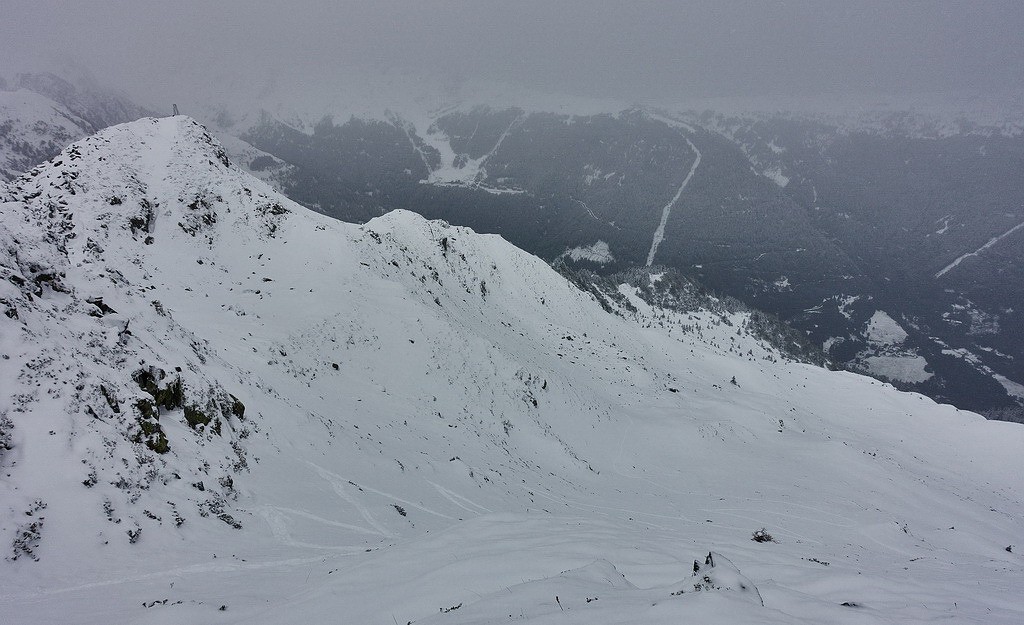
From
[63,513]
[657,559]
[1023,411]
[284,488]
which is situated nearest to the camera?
[63,513]

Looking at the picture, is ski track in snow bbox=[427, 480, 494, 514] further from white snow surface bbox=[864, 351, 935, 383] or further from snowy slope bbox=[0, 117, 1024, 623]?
white snow surface bbox=[864, 351, 935, 383]

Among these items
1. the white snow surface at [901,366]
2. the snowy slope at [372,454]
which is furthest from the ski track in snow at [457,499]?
the white snow surface at [901,366]

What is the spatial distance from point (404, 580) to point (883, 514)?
31.4 metres

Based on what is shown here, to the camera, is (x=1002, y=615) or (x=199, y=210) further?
(x=199, y=210)

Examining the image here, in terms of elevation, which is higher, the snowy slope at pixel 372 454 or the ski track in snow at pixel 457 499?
the snowy slope at pixel 372 454

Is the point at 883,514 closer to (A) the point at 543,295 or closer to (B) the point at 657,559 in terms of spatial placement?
(B) the point at 657,559

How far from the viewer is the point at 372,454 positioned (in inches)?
795

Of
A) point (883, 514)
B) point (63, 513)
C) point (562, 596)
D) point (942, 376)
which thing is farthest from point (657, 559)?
point (942, 376)

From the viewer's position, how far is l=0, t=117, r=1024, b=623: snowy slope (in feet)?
27.8

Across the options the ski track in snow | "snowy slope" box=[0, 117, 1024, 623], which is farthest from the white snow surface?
the ski track in snow

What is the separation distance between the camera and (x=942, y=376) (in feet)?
599

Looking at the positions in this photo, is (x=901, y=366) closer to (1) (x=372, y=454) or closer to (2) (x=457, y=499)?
(2) (x=457, y=499)

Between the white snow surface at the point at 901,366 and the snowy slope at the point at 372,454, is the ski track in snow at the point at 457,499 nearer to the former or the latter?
the snowy slope at the point at 372,454

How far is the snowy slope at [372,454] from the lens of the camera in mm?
8461
